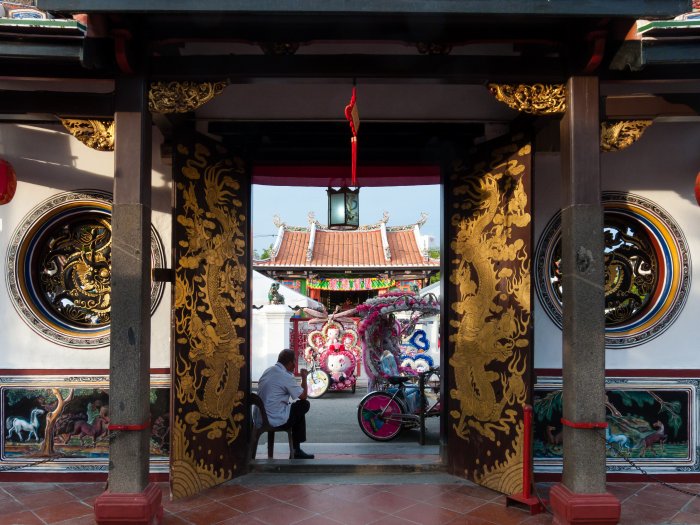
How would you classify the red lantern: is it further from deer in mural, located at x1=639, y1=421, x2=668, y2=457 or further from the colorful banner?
the colorful banner

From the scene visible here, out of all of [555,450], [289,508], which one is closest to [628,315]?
[555,450]

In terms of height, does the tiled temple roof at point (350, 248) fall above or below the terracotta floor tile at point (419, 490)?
above

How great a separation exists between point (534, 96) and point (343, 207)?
92.4 inches

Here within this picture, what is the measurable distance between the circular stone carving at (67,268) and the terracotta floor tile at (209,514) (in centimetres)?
185

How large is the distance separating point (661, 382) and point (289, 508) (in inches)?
141

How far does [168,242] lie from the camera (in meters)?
5.55

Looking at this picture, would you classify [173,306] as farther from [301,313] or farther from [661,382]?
[301,313]

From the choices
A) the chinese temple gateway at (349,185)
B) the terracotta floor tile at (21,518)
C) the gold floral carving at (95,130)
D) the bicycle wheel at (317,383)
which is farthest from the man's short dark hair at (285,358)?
the bicycle wheel at (317,383)

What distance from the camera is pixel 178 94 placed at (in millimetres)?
4156

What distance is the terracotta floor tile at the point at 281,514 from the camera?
169 inches

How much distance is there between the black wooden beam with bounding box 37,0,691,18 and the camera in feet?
11.4

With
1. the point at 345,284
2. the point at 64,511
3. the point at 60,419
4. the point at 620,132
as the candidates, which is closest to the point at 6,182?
the point at 60,419

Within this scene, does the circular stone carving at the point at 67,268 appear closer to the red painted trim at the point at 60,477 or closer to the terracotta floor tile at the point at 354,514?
the red painted trim at the point at 60,477

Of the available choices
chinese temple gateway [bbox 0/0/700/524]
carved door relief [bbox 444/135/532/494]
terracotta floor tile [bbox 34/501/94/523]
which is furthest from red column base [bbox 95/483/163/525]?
carved door relief [bbox 444/135/532/494]
